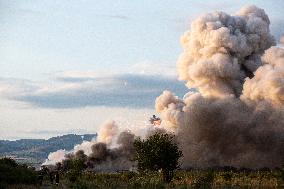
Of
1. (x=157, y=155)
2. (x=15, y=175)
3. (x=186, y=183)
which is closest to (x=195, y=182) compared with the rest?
(x=186, y=183)

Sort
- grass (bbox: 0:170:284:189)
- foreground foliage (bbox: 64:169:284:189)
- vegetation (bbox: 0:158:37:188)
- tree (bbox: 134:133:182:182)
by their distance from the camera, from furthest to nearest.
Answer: tree (bbox: 134:133:182:182) < vegetation (bbox: 0:158:37:188) < foreground foliage (bbox: 64:169:284:189) < grass (bbox: 0:170:284:189)

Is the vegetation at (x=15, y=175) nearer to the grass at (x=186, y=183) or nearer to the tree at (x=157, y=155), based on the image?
the grass at (x=186, y=183)

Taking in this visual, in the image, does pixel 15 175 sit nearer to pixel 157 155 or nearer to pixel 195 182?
pixel 157 155

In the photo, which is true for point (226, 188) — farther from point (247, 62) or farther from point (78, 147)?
point (78, 147)

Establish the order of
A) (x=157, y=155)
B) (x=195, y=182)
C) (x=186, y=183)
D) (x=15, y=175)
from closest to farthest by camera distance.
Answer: (x=195, y=182) < (x=186, y=183) < (x=15, y=175) < (x=157, y=155)

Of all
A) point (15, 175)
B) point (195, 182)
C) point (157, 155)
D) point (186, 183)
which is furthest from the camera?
point (157, 155)

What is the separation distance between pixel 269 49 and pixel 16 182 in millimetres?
64979

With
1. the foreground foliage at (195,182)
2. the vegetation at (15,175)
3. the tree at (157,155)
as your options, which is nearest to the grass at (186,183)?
the foreground foliage at (195,182)

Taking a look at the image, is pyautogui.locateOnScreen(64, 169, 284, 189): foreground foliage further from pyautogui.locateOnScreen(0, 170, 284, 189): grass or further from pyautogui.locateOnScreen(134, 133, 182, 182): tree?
pyautogui.locateOnScreen(134, 133, 182, 182): tree

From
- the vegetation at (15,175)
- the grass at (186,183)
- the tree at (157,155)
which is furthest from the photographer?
the tree at (157,155)

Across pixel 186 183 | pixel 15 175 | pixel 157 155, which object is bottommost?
pixel 186 183

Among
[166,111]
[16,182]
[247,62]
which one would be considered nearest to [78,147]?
[166,111]

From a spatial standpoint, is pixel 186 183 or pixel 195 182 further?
pixel 186 183

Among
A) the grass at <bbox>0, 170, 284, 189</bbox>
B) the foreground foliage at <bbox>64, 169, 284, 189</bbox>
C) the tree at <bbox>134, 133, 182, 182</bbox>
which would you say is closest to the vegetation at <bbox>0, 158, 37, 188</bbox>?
the grass at <bbox>0, 170, 284, 189</bbox>
